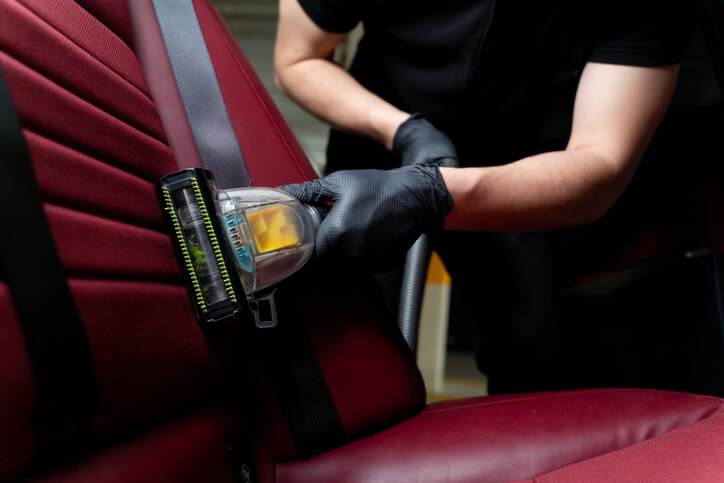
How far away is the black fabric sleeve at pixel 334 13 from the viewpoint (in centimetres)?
88

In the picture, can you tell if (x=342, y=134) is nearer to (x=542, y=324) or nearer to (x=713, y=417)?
(x=542, y=324)

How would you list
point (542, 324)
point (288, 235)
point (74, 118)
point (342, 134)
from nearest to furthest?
point (74, 118)
point (288, 235)
point (542, 324)
point (342, 134)

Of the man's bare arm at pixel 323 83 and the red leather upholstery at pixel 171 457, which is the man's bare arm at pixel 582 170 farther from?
the red leather upholstery at pixel 171 457

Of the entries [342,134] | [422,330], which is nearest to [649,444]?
[342,134]

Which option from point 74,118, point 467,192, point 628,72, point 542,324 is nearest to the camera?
point 74,118

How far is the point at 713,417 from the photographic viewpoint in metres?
0.56

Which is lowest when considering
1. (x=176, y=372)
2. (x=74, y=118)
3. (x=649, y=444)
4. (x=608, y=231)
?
(x=649, y=444)

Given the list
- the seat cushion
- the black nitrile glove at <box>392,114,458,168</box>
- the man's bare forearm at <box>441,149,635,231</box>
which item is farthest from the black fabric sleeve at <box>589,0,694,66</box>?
the seat cushion

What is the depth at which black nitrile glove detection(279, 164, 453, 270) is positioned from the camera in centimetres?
62

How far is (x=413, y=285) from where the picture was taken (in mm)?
1069

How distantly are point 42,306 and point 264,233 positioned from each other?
0.79 ft

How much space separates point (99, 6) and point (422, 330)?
4.78ft

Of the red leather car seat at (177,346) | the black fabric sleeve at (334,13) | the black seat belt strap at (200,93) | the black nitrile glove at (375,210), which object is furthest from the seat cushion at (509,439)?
the black fabric sleeve at (334,13)

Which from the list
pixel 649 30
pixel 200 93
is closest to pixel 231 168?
pixel 200 93
